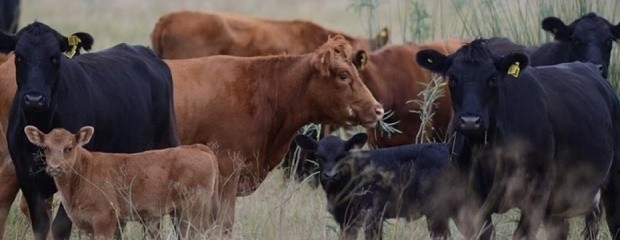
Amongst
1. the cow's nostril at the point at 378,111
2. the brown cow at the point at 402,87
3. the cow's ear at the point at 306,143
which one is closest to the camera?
the cow's ear at the point at 306,143

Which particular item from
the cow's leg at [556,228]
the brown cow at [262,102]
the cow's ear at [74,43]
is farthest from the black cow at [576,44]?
the cow's ear at [74,43]

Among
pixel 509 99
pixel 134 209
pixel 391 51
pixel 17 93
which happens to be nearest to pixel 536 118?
pixel 509 99

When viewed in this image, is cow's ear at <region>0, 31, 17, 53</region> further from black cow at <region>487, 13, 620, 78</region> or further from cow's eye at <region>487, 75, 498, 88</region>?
black cow at <region>487, 13, 620, 78</region>

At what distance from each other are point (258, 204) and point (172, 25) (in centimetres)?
590

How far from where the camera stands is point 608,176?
1157cm

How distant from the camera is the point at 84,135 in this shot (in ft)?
31.8

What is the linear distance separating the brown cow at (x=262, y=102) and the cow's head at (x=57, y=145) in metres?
2.46

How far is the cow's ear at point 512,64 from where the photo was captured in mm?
10125

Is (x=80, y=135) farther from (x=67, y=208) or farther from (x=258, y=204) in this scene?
(x=258, y=204)

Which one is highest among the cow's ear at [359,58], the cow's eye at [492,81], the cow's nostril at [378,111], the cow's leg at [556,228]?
the cow's eye at [492,81]

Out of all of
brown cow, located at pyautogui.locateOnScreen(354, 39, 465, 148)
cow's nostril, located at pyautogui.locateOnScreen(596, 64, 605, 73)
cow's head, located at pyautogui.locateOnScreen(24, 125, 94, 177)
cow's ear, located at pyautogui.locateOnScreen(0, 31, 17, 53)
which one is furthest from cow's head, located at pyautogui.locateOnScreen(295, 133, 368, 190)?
brown cow, located at pyautogui.locateOnScreen(354, 39, 465, 148)

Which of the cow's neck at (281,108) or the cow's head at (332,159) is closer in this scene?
the cow's head at (332,159)

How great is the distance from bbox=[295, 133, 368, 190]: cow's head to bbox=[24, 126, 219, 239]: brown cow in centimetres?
131

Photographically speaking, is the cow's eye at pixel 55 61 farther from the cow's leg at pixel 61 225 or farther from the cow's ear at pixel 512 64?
the cow's ear at pixel 512 64
